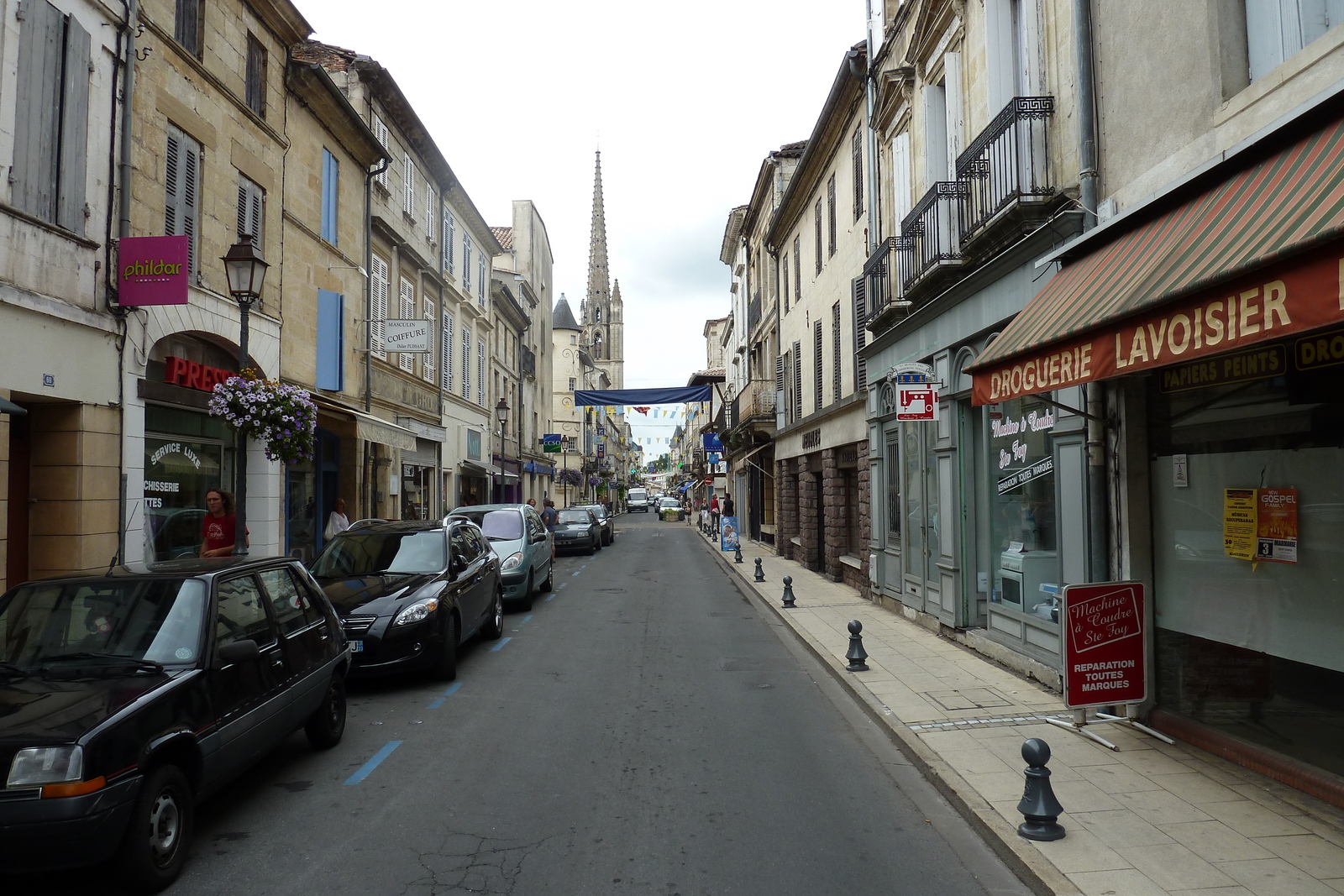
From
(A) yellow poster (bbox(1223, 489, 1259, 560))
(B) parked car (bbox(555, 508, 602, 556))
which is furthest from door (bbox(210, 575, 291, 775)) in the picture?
(B) parked car (bbox(555, 508, 602, 556))

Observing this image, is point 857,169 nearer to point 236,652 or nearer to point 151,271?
point 151,271

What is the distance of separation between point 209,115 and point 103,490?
19.5 feet

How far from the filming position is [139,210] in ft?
35.3

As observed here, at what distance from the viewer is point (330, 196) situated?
57.1 feet

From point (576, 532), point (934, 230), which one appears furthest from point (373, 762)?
point (576, 532)

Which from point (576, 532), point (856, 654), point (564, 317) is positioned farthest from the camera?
point (564, 317)

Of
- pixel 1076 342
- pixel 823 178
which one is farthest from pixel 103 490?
pixel 823 178

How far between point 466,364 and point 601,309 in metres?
84.6

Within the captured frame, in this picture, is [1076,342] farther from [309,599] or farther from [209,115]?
[209,115]

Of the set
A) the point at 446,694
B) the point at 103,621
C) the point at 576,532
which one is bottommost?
the point at 446,694

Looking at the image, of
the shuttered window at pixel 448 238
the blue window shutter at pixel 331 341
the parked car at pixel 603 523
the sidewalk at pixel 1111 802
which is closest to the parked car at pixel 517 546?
the blue window shutter at pixel 331 341

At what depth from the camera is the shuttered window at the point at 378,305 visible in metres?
19.2

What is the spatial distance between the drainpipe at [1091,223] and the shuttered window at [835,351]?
34.6ft

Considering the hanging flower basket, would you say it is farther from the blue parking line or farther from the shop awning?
the shop awning
